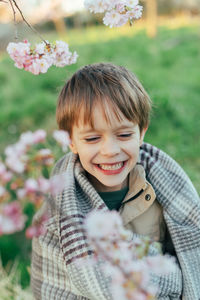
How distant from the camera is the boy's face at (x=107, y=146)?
134cm

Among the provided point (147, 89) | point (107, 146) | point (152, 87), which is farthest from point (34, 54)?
point (152, 87)

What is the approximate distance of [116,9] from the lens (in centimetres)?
124

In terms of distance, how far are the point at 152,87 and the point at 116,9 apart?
266cm

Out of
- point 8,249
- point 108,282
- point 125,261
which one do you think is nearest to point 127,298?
point 125,261

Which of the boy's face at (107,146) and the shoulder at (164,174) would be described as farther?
the shoulder at (164,174)

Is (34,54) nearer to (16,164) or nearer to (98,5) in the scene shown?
(98,5)

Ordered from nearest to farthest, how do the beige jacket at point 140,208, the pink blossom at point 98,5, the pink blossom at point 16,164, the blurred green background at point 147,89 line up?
the pink blossom at point 16,164
the pink blossom at point 98,5
the beige jacket at point 140,208
the blurred green background at point 147,89

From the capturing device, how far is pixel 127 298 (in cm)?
86

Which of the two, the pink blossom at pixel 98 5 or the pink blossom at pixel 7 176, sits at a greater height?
the pink blossom at pixel 98 5

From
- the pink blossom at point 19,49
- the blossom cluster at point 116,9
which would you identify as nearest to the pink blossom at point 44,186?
the pink blossom at point 19,49

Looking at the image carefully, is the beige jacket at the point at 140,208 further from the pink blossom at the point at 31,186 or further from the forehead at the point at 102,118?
the pink blossom at the point at 31,186

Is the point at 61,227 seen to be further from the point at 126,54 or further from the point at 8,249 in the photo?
the point at 126,54

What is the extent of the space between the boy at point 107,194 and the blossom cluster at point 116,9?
25cm

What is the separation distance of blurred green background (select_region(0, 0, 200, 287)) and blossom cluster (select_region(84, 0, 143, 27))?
0.42 metres
